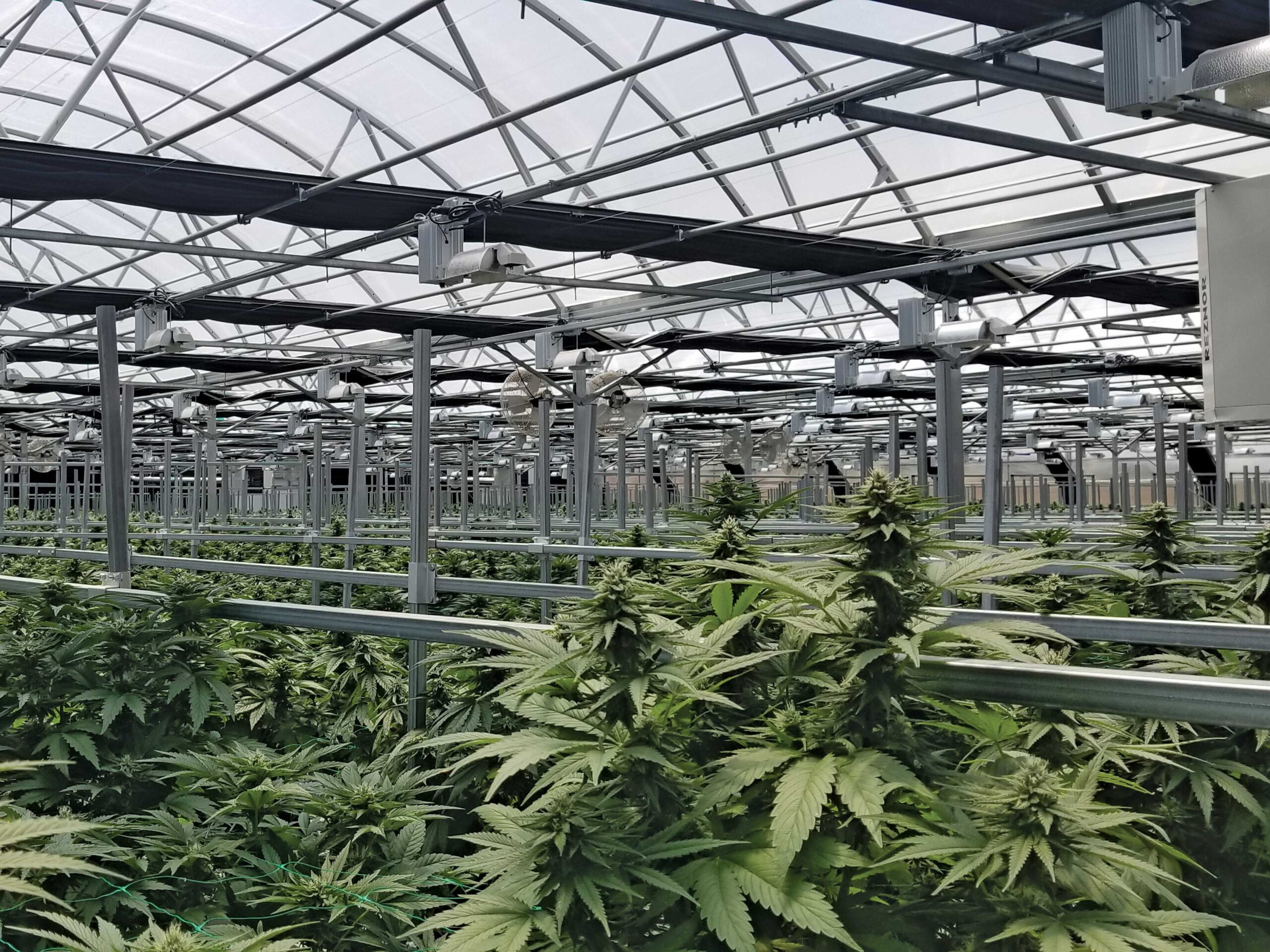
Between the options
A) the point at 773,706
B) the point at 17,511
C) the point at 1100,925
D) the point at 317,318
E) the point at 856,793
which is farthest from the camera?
the point at 17,511

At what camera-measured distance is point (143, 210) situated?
409 inches

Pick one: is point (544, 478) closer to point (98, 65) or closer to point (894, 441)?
point (98, 65)

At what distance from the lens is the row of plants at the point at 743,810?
151cm

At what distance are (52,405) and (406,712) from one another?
527 inches

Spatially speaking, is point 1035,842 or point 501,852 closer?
point 1035,842

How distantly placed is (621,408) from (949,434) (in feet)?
11.0

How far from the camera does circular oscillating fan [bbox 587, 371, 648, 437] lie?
403 inches

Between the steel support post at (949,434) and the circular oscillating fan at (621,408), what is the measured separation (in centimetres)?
289

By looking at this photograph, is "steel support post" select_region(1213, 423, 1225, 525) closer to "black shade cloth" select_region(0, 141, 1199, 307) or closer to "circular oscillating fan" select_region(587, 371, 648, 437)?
"black shade cloth" select_region(0, 141, 1199, 307)

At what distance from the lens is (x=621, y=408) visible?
410 inches

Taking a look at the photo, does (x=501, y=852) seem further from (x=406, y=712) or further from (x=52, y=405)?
(x=52, y=405)

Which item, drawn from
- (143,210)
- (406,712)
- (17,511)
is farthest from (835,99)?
(17,511)

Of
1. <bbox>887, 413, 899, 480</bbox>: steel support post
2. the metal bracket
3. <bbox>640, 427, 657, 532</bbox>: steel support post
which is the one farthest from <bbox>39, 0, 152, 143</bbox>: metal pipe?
<bbox>887, 413, 899, 480</bbox>: steel support post

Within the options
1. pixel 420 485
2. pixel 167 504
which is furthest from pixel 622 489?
pixel 420 485
